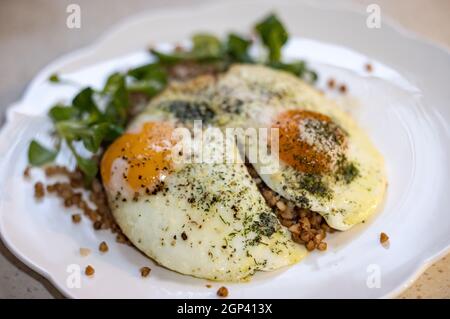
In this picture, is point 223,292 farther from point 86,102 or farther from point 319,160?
point 86,102

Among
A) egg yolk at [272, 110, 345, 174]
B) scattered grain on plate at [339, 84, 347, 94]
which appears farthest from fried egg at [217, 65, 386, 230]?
scattered grain on plate at [339, 84, 347, 94]

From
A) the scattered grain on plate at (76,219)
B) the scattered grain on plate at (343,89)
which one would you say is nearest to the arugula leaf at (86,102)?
the scattered grain on plate at (76,219)

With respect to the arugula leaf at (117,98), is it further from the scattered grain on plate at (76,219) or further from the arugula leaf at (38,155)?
the scattered grain on plate at (76,219)

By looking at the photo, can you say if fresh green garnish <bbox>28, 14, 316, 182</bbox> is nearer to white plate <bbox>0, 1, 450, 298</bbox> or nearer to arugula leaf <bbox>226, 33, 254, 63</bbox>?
arugula leaf <bbox>226, 33, 254, 63</bbox>

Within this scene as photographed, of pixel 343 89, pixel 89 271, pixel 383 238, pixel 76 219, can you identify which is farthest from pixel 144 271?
pixel 343 89
